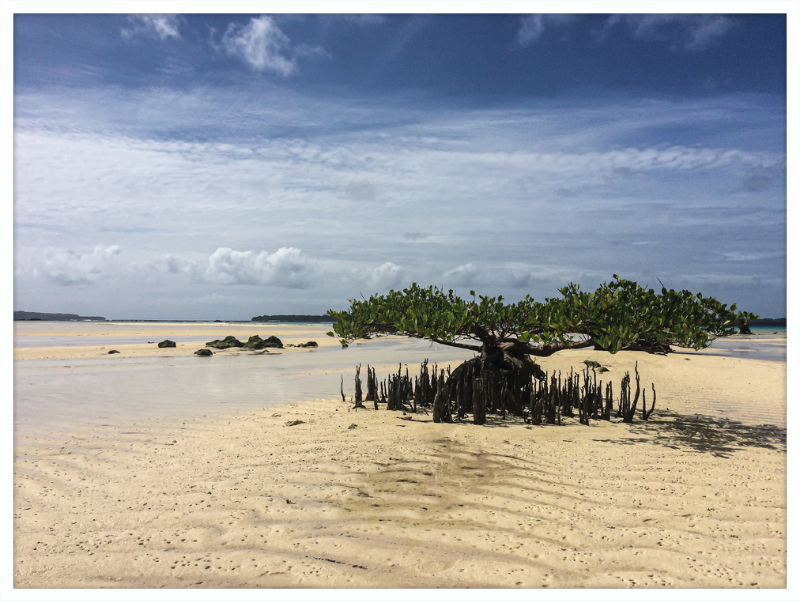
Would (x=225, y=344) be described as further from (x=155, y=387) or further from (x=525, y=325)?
(x=525, y=325)

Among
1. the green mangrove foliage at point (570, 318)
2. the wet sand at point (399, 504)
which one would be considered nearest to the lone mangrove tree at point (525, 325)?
the green mangrove foliage at point (570, 318)

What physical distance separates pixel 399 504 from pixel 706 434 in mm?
5819

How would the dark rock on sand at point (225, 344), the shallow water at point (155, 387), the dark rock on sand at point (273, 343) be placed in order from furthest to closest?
the dark rock on sand at point (273, 343) < the dark rock on sand at point (225, 344) < the shallow water at point (155, 387)

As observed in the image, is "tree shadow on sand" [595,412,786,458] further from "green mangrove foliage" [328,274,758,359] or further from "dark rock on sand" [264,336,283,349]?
"dark rock on sand" [264,336,283,349]

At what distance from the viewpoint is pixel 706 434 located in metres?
7.71

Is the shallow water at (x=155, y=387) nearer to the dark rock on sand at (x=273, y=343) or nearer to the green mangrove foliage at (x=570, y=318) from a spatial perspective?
the green mangrove foliage at (x=570, y=318)

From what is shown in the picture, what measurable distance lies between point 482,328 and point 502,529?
16.7 ft

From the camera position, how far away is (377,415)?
8.95m

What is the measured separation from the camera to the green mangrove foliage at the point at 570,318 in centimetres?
701

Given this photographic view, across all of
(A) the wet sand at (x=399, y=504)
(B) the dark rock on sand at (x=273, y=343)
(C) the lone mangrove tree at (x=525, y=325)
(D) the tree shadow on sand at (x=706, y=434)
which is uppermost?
(C) the lone mangrove tree at (x=525, y=325)

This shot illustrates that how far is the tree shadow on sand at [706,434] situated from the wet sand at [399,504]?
59 millimetres

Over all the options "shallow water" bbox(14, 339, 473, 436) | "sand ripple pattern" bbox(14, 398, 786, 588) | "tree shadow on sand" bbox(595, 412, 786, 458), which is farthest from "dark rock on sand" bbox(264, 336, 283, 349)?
"tree shadow on sand" bbox(595, 412, 786, 458)

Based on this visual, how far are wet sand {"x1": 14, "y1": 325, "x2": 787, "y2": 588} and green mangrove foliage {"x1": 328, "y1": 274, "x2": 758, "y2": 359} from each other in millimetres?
1536

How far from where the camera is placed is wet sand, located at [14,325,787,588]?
356cm
